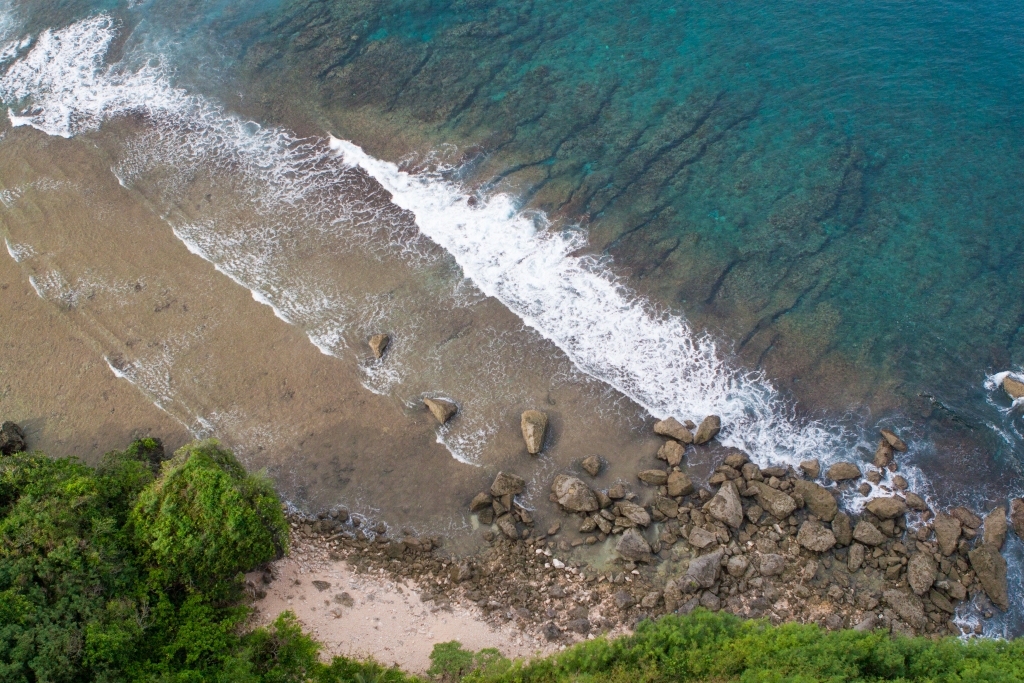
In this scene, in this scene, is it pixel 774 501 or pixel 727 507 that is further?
pixel 774 501

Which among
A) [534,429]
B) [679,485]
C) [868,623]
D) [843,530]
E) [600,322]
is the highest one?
[600,322]

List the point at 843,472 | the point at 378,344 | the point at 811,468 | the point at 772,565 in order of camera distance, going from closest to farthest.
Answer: the point at 772,565 → the point at 843,472 → the point at 811,468 → the point at 378,344

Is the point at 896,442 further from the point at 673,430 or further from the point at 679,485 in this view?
the point at 679,485

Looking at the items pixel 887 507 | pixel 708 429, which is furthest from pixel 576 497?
pixel 887 507

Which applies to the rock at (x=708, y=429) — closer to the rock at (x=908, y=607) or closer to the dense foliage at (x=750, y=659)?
the dense foliage at (x=750, y=659)

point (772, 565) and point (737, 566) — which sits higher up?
point (737, 566)

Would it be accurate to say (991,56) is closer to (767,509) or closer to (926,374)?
(926,374)

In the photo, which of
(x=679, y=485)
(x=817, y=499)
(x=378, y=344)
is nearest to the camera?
(x=817, y=499)

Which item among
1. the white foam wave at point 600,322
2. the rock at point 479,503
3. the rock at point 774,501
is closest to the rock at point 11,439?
the rock at point 479,503
